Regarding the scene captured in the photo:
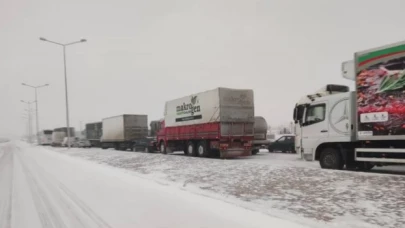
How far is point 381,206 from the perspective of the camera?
23.5 ft

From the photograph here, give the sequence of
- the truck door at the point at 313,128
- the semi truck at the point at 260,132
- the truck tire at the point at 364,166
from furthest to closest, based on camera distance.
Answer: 1. the semi truck at the point at 260,132
2. the truck door at the point at 313,128
3. the truck tire at the point at 364,166

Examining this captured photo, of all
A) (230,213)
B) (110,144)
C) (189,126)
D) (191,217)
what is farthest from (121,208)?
(110,144)

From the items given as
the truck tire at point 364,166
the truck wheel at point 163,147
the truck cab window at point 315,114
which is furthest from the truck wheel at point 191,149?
the truck tire at point 364,166

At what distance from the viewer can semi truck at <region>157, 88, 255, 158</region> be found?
66.9 ft

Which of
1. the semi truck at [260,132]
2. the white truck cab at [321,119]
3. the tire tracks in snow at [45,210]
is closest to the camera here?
the tire tracks in snow at [45,210]

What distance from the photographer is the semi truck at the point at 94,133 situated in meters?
46.5

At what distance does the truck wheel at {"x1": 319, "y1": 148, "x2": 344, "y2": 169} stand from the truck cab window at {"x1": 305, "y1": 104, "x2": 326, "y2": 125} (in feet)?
4.05

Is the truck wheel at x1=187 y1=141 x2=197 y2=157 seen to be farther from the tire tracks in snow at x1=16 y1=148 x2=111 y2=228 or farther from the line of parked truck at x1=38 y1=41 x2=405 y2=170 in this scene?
the tire tracks in snow at x1=16 y1=148 x2=111 y2=228

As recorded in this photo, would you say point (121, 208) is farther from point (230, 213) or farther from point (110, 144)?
point (110, 144)

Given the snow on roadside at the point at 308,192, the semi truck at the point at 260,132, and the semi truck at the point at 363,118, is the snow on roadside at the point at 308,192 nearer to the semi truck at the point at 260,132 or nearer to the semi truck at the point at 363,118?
the semi truck at the point at 363,118

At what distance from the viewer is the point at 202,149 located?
21.9 meters

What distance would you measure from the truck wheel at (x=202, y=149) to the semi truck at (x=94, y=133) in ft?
87.4

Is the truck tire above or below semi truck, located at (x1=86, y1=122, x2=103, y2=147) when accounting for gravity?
below

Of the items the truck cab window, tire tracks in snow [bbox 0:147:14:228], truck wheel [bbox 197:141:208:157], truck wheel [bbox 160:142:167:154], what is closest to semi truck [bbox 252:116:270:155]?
truck wheel [bbox 197:141:208:157]
